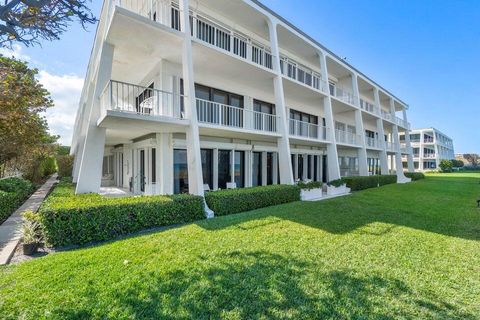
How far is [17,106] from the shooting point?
12016 mm

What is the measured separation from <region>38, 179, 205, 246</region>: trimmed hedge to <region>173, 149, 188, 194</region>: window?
3358 mm

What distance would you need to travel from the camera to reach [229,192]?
10305 millimetres

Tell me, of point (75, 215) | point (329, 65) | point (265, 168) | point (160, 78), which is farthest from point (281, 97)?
point (75, 215)

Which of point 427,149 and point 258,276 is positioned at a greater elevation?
point 427,149

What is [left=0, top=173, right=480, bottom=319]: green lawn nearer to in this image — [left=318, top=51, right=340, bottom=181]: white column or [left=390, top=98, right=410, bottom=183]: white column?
[left=318, top=51, right=340, bottom=181]: white column

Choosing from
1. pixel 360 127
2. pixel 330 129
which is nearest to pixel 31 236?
pixel 330 129

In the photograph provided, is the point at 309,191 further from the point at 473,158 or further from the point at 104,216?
the point at 473,158

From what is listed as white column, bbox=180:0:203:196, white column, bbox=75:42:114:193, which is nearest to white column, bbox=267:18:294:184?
white column, bbox=180:0:203:196

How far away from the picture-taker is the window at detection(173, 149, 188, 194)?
39.2 ft

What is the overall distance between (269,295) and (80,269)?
3.63 m

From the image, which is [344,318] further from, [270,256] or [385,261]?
[385,261]

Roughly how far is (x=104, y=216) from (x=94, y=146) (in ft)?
12.2

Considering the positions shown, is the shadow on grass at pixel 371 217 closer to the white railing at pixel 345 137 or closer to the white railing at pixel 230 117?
the white railing at pixel 230 117

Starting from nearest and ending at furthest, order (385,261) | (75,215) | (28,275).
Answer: (28,275) < (385,261) < (75,215)
